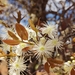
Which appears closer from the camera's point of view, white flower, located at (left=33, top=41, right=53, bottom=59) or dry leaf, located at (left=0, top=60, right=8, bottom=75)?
white flower, located at (left=33, top=41, right=53, bottom=59)

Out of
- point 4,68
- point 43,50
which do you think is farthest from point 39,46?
point 4,68

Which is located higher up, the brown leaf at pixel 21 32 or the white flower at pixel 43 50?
the brown leaf at pixel 21 32

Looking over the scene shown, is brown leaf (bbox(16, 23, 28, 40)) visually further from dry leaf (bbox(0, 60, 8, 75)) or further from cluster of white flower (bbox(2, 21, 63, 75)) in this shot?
dry leaf (bbox(0, 60, 8, 75))

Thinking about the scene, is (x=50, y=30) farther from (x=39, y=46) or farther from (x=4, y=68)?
(x=4, y=68)

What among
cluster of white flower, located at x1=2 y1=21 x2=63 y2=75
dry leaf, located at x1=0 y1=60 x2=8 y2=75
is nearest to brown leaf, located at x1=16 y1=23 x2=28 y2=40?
cluster of white flower, located at x1=2 y1=21 x2=63 y2=75

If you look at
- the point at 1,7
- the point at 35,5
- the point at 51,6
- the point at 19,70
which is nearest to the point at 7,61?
the point at 19,70

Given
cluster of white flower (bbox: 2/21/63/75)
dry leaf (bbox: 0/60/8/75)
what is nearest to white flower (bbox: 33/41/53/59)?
cluster of white flower (bbox: 2/21/63/75)

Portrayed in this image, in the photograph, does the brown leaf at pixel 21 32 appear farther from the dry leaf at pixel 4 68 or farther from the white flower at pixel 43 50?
the dry leaf at pixel 4 68

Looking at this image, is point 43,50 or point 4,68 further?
point 4,68

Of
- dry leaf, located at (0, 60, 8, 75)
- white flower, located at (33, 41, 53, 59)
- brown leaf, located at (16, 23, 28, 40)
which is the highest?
brown leaf, located at (16, 23, 28, 40)

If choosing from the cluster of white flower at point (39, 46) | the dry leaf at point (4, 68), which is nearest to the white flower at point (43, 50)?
the cluster of white flower at point (39, 46)

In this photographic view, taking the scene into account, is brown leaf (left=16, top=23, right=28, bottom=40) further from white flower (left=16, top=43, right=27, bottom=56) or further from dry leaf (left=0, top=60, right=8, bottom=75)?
dry leaf (left=0, top=60, right=8, bottom=75)

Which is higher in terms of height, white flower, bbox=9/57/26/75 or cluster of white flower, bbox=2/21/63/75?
cluster of white flower, bbox=2/21/63/75
